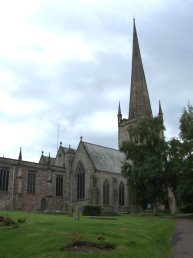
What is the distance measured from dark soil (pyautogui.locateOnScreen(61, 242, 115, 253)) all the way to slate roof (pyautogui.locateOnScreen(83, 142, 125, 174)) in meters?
47.0

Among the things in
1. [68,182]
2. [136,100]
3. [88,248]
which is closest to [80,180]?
[68,182]

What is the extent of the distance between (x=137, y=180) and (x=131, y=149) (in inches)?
224

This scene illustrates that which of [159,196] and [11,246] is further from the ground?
[159,196]

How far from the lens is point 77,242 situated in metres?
15.2

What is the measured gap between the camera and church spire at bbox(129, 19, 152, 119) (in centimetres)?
8497

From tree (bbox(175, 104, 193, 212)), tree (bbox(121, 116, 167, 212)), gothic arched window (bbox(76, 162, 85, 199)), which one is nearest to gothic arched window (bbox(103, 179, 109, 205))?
gothic arched window (bbox(76, 162, 85, 199))

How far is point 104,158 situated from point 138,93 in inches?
1032

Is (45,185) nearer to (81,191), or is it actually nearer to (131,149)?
(81,191)

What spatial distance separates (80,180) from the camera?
64188 mm

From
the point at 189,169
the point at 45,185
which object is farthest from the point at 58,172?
the point at 189,169

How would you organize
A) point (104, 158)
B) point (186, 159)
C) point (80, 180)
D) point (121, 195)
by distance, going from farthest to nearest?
point (104, 158) → point (121, 195) → point (80, 180) → point (186, 159)

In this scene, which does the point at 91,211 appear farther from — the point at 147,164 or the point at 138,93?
the point at 138,93

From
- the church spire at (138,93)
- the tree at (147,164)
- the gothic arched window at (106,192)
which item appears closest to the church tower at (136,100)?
the church spire at (138,93)

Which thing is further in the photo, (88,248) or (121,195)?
(121,195)
